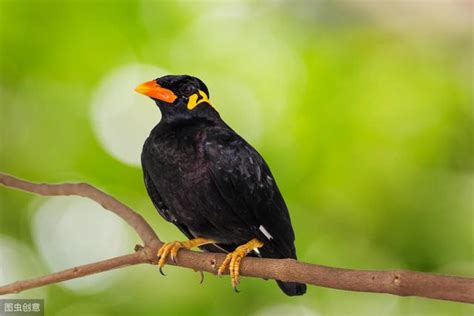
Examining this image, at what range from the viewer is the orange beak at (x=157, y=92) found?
1.28 meters

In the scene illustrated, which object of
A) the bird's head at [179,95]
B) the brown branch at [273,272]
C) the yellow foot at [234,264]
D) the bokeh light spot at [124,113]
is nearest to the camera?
the brown branch at [273,272]

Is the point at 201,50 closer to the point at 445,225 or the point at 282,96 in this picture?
the point at 282,96

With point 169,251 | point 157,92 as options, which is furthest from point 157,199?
point 157,92

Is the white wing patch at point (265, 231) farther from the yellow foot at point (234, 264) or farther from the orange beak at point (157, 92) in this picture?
the orange beak at point (157, 92)

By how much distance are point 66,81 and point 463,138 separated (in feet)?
3.11

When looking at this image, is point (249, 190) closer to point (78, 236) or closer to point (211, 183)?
point (211, 183)

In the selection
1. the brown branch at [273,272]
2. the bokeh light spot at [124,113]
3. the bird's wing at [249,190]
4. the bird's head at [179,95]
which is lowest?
the brown branch at [273,272]

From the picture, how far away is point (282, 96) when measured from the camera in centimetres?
150

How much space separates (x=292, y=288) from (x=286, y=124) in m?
0.41

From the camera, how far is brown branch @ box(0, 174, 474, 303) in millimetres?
869

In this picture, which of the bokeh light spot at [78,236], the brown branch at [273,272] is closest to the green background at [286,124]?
the bokeh light spot at [78,236]

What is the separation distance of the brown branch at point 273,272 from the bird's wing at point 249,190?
0.09m

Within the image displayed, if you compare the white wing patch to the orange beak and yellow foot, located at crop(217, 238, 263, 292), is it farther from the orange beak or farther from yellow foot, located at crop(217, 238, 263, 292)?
the orange beak

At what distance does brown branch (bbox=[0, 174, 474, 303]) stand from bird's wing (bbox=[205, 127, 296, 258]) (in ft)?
0.30
